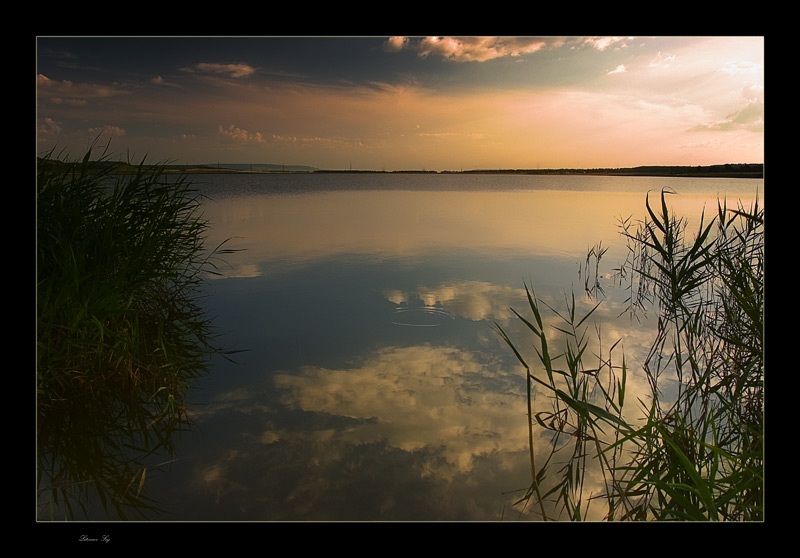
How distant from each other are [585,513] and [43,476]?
2.73 metres

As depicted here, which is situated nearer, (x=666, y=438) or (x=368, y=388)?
(x=666, y=438)

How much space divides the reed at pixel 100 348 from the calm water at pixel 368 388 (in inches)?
9.1

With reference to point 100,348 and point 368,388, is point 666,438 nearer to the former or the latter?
point 368,388

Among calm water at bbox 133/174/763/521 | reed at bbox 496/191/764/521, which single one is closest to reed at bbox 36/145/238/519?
calm water at bbox 133/174/763/521

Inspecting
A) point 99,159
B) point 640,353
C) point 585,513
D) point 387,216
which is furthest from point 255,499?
point 387,216

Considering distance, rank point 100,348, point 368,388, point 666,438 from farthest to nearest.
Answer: point 368,388, point 100,348, point 666,438

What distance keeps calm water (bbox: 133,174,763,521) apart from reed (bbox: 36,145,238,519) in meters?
0.23

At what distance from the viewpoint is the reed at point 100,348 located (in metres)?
2.65

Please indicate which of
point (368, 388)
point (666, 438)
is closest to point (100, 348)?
point (368, 388)

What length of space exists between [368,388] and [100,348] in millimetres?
1745

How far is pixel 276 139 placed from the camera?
860cm

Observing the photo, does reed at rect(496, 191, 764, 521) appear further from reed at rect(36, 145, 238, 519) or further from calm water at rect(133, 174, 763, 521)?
reed at rect(36, 145, 238, 519)

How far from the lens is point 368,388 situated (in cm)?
359
